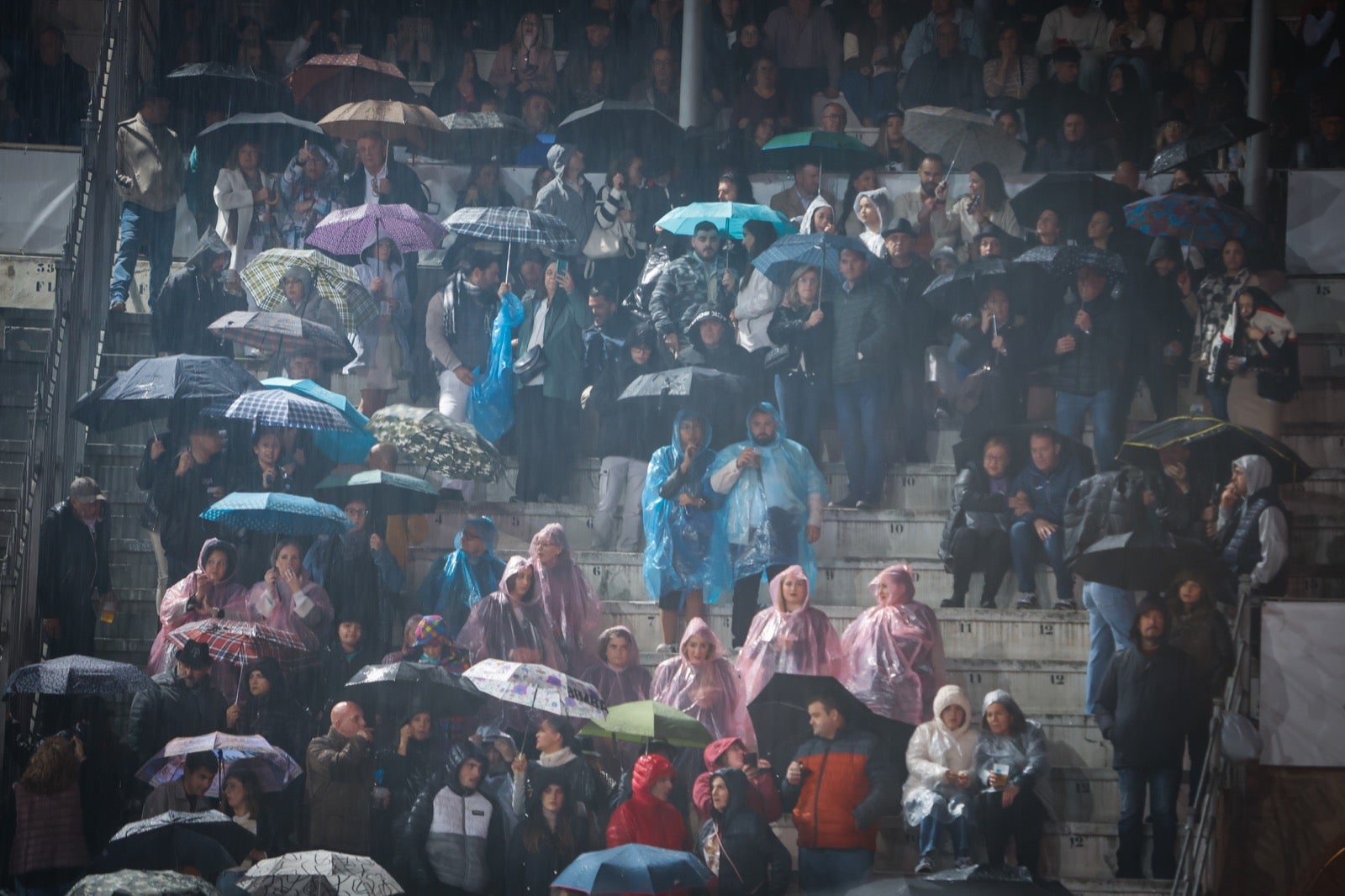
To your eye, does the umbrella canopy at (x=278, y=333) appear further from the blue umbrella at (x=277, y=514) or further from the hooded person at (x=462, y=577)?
the hooded person at (x=462, y=577)

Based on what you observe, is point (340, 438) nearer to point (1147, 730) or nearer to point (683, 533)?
point (683, 533)

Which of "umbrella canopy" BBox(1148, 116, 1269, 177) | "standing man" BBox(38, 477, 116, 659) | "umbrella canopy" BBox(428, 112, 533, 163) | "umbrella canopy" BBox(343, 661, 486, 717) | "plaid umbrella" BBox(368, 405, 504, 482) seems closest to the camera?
"umbrella canopy" BBox(343, 661, 486, 717)

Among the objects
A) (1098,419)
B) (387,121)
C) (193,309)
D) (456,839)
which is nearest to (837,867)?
(456,839)

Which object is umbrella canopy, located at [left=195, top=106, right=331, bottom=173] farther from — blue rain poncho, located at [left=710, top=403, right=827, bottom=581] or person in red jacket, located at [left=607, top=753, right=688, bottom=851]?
person in red jacket, located at [left=607, top=753, right=688, bottom=851]

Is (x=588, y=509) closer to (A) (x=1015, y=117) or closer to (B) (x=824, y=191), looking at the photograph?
(B) (x=824, y=191)

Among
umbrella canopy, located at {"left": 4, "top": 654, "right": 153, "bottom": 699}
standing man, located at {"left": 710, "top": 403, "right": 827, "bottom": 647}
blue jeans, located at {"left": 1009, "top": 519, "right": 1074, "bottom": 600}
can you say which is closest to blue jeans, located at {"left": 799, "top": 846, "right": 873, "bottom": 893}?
standing man, located at {"left": 710, "top": 403, "right": 827, "bottom": 647}

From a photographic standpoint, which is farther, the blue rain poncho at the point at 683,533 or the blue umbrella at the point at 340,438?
the blue umbrella at the point at 340,438

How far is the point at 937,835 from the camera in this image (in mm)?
12203

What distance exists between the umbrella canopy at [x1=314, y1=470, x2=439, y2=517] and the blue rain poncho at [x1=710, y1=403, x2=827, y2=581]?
1851 mm

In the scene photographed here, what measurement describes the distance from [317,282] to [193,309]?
104 centimetres

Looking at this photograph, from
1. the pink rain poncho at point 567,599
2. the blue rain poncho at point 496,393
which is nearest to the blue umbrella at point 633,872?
the pink rain poncho at point 567,599

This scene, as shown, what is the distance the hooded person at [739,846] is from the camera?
1189 cm

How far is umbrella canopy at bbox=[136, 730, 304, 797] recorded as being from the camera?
12.0 meters

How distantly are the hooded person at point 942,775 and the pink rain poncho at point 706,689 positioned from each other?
3.44ft
